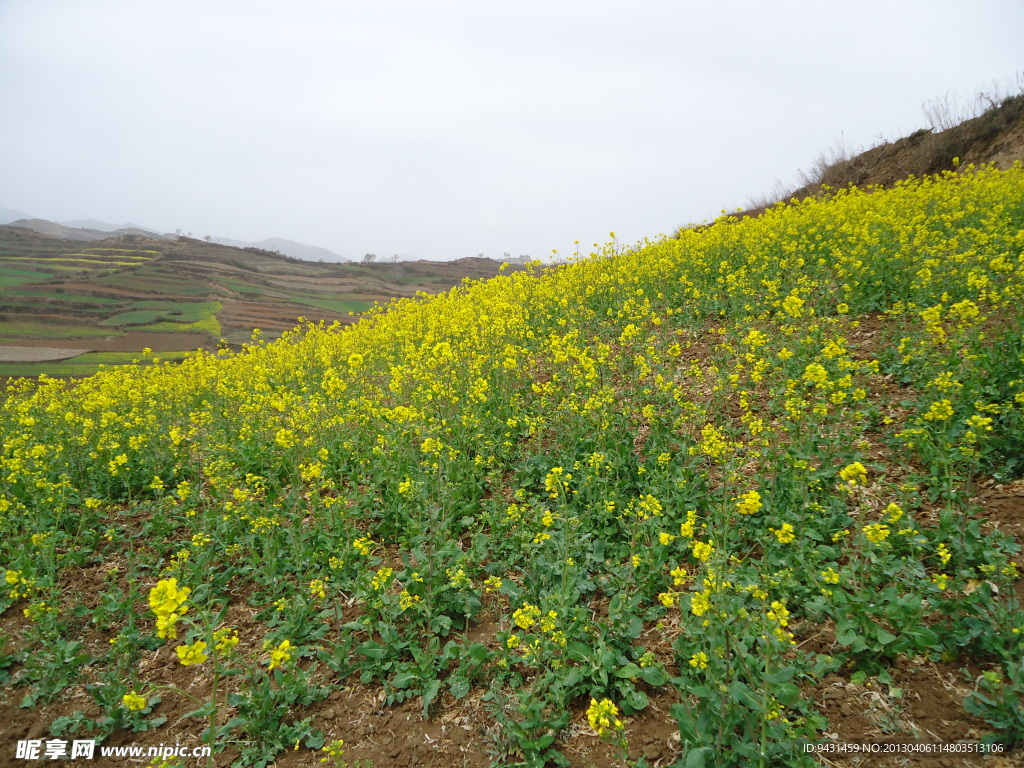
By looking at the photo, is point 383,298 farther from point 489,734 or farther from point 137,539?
point 489,734

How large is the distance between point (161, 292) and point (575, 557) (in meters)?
37.9

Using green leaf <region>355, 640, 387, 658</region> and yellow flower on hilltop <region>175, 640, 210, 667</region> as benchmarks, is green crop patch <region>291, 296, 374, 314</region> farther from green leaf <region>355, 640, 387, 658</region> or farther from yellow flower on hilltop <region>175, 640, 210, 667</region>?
yellow flower on hilltop <region>175, 640, 210, 667</region>

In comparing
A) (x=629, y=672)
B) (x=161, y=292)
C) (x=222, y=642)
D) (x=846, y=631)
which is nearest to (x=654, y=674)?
(x=629, y=672)

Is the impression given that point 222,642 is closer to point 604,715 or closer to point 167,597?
point 167,597

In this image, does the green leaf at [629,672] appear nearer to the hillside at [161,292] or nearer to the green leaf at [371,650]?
the green leaf at [371,650]

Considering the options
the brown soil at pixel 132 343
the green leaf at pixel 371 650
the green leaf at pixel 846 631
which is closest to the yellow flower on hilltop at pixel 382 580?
the green leaf at pixel 371 650

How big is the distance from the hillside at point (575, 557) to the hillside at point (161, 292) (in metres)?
8.40

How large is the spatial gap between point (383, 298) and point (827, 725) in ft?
118

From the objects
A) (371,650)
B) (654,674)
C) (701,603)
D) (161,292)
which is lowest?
(371,650)

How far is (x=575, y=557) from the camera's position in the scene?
11.5ft

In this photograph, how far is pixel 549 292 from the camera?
9391mm

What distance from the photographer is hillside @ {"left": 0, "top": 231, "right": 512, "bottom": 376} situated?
2297 cm

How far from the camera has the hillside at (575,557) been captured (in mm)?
2400

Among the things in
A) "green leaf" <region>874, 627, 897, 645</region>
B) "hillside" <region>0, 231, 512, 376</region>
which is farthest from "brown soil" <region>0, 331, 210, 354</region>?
"green leaf" <region>874, 627, 897, 645</region>
